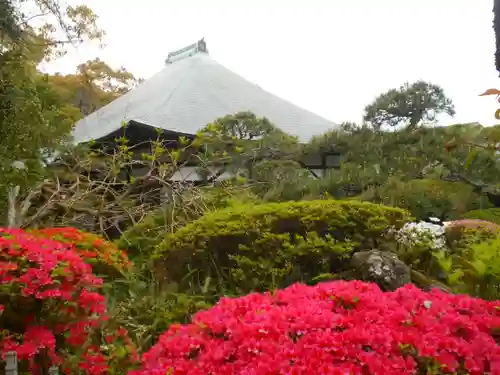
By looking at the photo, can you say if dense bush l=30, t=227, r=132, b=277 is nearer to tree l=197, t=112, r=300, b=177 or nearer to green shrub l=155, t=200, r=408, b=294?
green shrub l=155, t=200, r=408, b=294

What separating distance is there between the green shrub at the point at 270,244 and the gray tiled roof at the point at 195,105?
5374 millimetres

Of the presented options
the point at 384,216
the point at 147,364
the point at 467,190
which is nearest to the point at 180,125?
the point at 467,190

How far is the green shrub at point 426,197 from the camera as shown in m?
6.79

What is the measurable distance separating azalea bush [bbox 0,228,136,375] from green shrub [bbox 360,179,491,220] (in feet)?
15.1

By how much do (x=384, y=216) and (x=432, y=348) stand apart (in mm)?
2525

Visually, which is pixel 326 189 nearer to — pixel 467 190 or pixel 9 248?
pixel 467 190

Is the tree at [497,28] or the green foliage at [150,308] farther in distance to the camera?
the green foliage at [150,308]

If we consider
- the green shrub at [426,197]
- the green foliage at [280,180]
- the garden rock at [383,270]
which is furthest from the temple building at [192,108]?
the garden rock at [383,270]

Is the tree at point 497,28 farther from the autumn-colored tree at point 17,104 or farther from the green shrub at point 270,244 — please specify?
the autumn-colored tree at point 17,104

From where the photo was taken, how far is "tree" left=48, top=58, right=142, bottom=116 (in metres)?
17.5

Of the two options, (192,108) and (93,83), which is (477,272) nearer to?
(192,108)

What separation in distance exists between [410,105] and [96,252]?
6.48m

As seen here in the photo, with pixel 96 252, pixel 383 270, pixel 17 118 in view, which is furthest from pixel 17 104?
pixel 383 270

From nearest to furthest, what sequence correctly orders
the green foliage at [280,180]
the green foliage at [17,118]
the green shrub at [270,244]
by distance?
1. the green shrub at [270,244]
2. the green foliage at [17,118]
3. the green foliage at [280,180]
